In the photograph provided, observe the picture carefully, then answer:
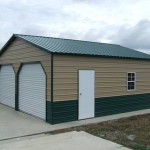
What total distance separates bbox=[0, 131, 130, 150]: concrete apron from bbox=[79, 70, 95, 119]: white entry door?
3.23 meters

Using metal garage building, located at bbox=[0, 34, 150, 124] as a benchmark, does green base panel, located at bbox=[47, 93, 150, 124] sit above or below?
below

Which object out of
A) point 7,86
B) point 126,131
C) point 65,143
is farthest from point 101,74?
point 7,86

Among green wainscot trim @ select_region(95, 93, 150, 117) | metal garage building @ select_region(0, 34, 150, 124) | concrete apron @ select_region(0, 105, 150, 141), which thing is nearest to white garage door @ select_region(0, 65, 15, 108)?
metal garage building @ select_region(0, 34, 150, 124)

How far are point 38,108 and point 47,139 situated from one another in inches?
159

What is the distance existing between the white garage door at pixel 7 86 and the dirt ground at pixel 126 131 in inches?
256

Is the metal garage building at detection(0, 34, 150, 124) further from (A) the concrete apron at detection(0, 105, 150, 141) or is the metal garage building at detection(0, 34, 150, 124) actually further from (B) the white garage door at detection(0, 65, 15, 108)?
(A) the concrete apron at detection(0, 105, 150, 141)

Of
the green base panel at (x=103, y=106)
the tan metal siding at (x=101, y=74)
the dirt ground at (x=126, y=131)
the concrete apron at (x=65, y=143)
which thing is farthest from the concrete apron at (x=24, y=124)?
the tan metal siding at (x=101, y=74)

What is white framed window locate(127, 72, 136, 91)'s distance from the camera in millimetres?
15363

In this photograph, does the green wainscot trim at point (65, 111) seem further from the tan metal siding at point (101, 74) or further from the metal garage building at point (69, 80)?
the tan metal siding at point (101, 74)

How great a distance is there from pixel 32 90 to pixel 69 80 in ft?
8.05

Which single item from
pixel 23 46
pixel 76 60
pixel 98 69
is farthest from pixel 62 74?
pixel 23 46

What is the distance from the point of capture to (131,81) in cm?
1554

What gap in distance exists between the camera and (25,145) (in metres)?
8.59

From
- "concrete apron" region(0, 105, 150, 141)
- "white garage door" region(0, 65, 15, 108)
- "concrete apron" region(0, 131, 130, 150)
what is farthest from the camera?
"white garage door" region(0, 65, 15, 108)
